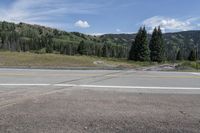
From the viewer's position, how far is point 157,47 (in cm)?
6725

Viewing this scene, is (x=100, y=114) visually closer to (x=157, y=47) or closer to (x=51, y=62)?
(x=51, y=62)

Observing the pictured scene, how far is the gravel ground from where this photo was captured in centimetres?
513

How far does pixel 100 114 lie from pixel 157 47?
6295cm

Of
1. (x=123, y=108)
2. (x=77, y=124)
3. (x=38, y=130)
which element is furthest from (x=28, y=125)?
(x=123, y=108)

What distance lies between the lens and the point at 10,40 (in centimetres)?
16050

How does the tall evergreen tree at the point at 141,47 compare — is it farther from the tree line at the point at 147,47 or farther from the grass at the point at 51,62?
the grass at the point at 51,62

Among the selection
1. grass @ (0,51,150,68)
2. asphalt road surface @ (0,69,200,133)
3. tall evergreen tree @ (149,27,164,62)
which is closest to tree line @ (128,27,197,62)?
tall evergreen tree @ (149,27,164,62)

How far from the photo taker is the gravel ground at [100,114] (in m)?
5.13

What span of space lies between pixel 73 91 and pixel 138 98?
86.7 inches

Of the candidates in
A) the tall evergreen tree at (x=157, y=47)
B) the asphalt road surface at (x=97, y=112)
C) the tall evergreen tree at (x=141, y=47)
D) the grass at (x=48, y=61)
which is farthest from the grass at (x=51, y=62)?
the tall evergreen tree at (x=157, y=47)

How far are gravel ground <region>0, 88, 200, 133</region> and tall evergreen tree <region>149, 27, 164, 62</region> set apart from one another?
59485mm

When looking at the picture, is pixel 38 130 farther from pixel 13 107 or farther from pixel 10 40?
pixel 10 40

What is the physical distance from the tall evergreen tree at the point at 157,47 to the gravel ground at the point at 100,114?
Result: 195ft

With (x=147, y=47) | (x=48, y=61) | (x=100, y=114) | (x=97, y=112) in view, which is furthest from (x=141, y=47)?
(x=100, y=114)
